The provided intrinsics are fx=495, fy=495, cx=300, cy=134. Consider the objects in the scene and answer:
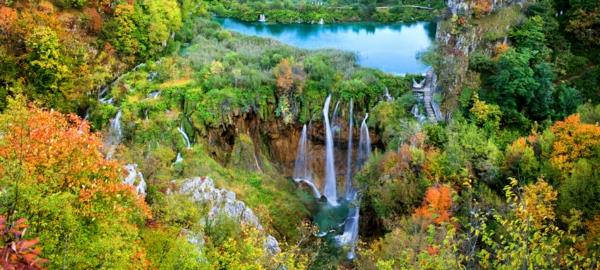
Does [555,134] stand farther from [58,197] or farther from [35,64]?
[35,64]

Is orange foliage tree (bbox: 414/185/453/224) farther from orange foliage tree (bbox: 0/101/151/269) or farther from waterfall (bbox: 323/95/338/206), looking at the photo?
orange foliage tree (bbox: 0/101/151/269)

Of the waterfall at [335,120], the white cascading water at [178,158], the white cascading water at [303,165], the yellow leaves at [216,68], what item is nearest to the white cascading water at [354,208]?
the waterfall at [335,120]

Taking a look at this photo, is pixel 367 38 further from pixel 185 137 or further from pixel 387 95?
pixel 185 137

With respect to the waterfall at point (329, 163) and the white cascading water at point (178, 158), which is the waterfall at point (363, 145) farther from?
the white cascading water at point (178, 158)

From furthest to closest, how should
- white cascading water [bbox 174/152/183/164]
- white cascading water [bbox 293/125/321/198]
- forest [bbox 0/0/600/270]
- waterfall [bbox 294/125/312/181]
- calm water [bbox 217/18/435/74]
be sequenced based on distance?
calm water [bbox 217/18/435/74] → waterfall [bbox 294/125/312/181] → white cascading water [bbox 293/125/321/198] → white cascading water [bbox 174/152/183/164] → forest [bbox 0/0/600/270]

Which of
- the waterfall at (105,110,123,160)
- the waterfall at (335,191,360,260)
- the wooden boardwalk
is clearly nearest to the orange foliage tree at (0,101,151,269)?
the waterfall at (105,110,123,160)

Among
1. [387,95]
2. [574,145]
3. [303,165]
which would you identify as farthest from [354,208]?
[574,145]
